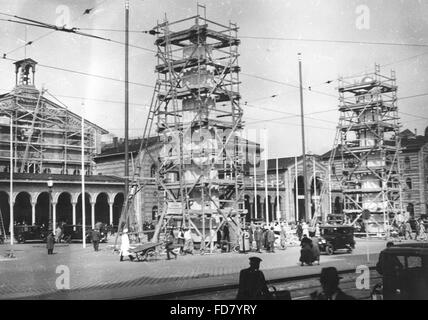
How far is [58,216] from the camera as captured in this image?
168 ft

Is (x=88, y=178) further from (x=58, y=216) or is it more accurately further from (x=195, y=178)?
(x=195, y=178)

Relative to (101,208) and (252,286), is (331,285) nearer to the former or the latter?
(252,286)

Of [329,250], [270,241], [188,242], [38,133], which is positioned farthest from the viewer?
[38,133]

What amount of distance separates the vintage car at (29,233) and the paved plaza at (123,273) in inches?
558

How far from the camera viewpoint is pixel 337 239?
2928 cm

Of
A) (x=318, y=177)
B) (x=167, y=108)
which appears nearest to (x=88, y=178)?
(x=167, y=108)

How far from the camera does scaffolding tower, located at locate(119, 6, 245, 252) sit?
1222 inches

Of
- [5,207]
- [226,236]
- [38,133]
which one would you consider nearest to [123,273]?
[226,236]

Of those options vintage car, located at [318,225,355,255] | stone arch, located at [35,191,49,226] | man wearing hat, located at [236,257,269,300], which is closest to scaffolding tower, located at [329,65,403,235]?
vintage car, located at [318,225,355,255]

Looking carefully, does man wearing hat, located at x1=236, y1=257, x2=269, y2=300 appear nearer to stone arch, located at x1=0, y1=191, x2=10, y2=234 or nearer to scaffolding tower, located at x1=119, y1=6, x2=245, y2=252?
scaffolding tower, located at x1=119, y1=6, x2=245, y2=252

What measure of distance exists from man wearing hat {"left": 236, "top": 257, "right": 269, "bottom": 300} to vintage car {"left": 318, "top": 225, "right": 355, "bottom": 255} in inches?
799

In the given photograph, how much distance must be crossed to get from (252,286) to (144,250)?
53.6 feet

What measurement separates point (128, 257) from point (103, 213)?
2854cm

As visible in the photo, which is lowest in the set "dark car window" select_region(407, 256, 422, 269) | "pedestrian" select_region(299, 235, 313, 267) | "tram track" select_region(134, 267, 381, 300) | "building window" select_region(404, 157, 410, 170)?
"tram track" select_region(134, 267, 381, 300)
